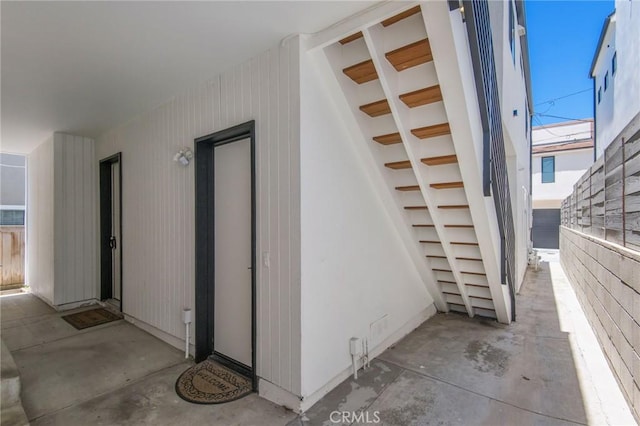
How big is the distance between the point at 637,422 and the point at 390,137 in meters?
2.56

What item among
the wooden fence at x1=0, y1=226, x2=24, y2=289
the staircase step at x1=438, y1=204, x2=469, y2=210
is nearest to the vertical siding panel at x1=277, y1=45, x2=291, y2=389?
the staircase step at x1=438, y1=204, x2=469, y2=210

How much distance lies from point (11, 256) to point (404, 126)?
7.64 m

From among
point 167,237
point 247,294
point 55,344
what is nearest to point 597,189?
point 247,294

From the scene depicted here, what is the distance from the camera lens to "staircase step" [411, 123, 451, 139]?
94.4 inches

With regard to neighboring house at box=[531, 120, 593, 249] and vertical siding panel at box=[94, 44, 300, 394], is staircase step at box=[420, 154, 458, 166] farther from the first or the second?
neighboring house at box=[531, 120, 593, 249]

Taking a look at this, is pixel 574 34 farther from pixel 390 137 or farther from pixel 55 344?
pixel 55 344

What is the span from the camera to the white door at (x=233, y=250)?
2.80 metres

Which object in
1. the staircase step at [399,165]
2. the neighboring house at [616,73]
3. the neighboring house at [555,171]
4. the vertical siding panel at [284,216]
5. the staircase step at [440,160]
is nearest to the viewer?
the vertical siding panel at [284,216]

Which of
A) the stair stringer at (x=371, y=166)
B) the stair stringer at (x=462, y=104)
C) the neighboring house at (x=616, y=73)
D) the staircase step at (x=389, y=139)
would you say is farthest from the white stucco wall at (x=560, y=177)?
the staircase step at (x=389, y=139)

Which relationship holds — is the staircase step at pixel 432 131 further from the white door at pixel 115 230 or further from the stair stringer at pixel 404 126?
the white door at pixel 115 230

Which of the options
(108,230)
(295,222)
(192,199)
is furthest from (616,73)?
(108,230)

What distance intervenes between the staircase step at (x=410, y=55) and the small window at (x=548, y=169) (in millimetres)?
14898

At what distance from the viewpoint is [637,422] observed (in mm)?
2062

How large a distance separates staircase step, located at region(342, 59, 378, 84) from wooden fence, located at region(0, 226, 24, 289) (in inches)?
284
